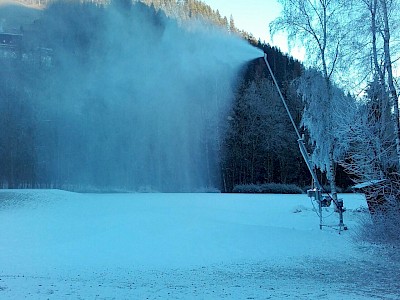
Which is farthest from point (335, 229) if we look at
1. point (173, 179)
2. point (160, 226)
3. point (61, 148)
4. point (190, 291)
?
point (61, 148)

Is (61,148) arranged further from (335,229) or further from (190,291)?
(190,291)

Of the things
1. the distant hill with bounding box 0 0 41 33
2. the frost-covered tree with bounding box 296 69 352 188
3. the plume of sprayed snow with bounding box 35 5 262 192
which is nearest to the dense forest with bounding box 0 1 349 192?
the plume of sprayed snow with bounding box 35 5 262 192

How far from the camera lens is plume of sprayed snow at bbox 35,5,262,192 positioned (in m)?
33.5

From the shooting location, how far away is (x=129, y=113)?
34094mm

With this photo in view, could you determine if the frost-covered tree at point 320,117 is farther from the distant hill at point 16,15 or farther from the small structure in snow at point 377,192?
the distant hill at point 16,15

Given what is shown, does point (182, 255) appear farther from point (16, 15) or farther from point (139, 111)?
point (16, 15)

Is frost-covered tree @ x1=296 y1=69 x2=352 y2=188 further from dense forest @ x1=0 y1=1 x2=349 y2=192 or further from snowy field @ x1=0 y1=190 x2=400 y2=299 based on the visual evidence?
dense forest @ x1=0 y1=1 x2=349 y2=192

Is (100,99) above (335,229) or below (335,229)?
above

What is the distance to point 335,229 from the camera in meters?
12.6

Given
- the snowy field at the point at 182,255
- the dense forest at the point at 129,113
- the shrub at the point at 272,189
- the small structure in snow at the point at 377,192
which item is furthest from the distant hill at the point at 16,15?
the small structure in snow at the point at 377,192

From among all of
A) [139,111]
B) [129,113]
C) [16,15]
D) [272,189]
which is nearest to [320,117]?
[272,189]

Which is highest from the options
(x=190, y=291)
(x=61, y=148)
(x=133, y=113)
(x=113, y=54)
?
(x=113, y=54)

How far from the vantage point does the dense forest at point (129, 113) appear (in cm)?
3288

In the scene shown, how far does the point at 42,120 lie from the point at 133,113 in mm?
6480
